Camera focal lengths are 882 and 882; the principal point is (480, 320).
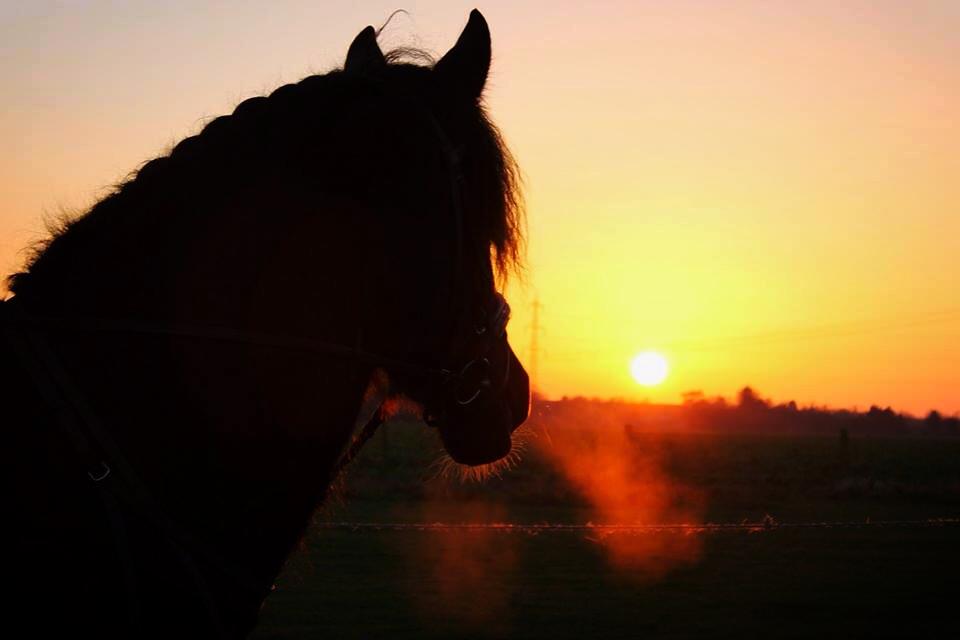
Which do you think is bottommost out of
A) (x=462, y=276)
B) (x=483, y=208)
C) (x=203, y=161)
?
(x=462, y=276)

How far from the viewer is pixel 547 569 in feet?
36.9

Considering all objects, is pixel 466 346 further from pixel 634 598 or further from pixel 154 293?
pixel 634 598

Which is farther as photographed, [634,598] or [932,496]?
[932,496]

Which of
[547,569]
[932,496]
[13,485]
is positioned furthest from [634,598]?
[932,496]

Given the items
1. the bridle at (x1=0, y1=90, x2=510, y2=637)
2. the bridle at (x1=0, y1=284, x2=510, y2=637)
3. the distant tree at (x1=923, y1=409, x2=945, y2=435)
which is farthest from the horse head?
the distant tree at (x1=923, y1=409, x2=945, y2=435)

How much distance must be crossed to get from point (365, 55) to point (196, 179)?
27.1 inches

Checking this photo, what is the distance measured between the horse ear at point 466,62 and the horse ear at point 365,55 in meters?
0.16

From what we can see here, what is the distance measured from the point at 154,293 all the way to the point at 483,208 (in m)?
0.83

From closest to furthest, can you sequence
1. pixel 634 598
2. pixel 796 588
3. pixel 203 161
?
pixel 203 161, pixel 634 598, pixel 796 588

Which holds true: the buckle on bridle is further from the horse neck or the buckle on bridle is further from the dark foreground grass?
the dark foreground grass

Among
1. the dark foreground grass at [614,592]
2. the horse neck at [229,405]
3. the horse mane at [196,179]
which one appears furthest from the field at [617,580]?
the horse mane at [196,179]

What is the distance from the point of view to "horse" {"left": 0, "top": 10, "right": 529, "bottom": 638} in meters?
1.69

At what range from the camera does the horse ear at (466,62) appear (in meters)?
2.21

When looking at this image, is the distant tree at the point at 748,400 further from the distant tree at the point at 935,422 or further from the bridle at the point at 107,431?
the bridle at the point at 107,431
